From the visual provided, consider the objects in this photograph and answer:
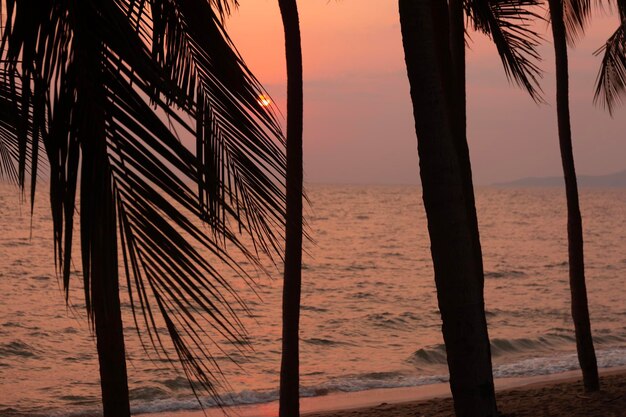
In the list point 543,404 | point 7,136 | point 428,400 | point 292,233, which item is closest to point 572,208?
point 543,404

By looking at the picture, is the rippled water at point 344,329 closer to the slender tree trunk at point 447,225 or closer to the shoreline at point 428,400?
the shoreline at point 428,400

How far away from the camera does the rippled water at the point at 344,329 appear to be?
16.3m

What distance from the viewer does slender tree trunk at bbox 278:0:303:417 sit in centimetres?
780

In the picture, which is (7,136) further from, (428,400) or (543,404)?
(428,400)

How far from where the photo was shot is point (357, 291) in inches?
1351

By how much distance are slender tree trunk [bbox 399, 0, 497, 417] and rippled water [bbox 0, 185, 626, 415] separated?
7.07 feet

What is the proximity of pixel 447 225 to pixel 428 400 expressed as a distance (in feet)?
29.8

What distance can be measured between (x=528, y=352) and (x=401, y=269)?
76.5ft

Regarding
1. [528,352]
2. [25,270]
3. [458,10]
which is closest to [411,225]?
[25,270]

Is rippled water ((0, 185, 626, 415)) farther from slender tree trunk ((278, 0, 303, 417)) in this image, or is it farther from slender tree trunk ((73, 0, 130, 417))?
slender tree trunk ((278, 0, 303, 417))

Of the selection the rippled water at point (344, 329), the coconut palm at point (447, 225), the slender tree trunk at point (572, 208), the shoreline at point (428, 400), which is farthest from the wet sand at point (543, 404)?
the coconut palm at point (447, 225)

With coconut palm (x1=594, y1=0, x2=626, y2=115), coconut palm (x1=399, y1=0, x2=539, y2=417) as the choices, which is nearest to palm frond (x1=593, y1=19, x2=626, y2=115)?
coconut palm (x1=594, y1=0, x2=626, y2=115)

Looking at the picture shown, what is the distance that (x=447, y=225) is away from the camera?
179 inches

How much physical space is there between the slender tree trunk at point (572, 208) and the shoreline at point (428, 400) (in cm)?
51
